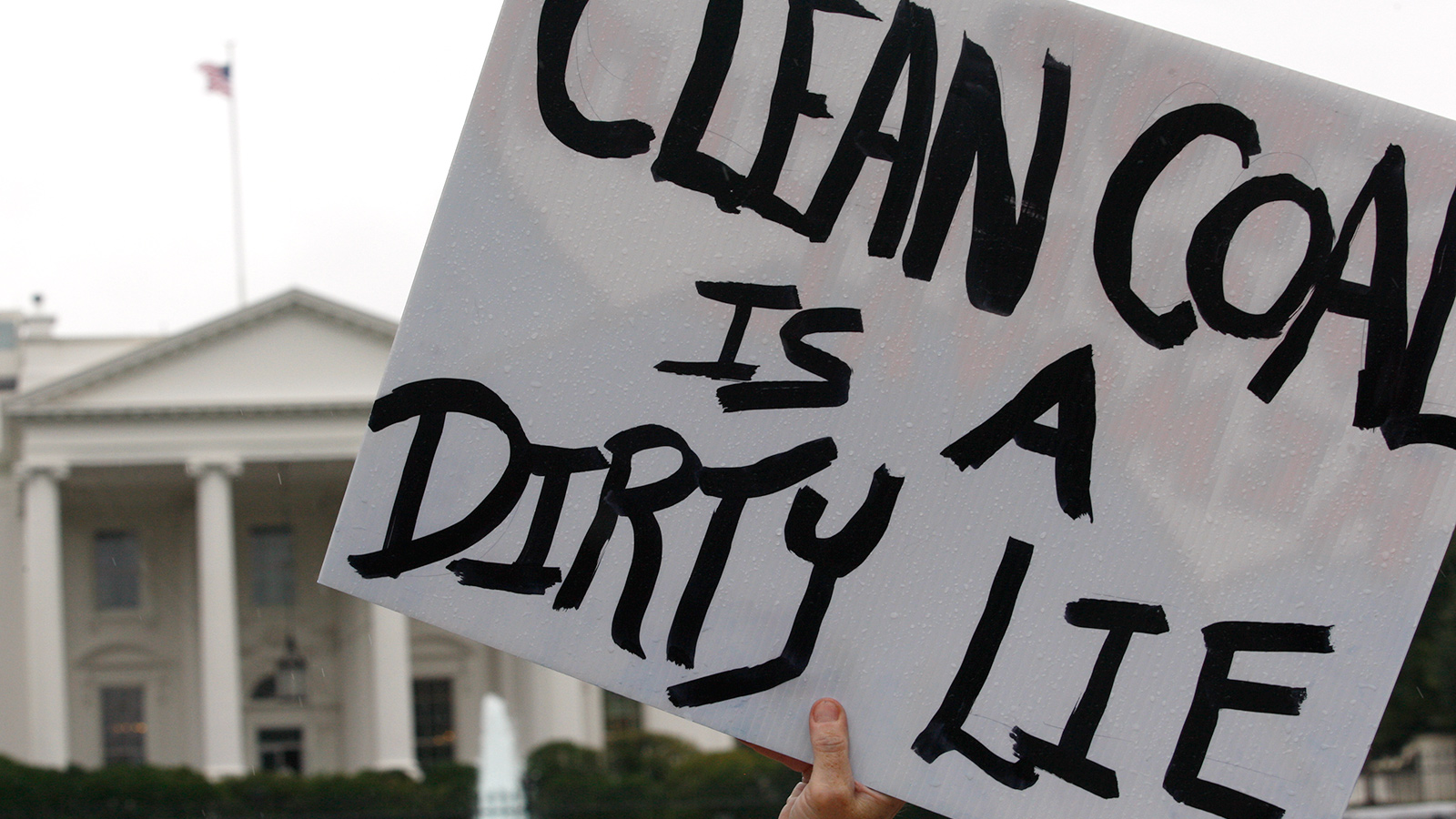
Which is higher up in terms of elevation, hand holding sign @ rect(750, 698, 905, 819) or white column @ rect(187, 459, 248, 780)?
white column @ rect(187, 459, 248, 780)

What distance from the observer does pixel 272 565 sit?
41.4 m

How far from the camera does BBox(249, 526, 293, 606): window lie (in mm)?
41219

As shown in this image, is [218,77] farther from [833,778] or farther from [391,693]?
[833,778]

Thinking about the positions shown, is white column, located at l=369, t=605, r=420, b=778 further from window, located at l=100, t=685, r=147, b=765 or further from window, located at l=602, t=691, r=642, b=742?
window, located at l=602, t=691, r=642, b=742

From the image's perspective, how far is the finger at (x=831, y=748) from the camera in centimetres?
181

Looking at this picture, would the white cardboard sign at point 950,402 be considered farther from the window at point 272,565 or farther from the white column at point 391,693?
the window at point 272,565

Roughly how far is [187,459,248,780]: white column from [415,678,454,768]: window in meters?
6.60

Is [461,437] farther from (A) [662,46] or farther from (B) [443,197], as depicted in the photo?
(A) [662,46]

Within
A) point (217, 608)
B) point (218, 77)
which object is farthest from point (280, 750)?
point (218, 77)

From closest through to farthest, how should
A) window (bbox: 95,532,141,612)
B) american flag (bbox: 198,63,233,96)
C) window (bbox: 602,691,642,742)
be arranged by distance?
american flag (bbox: 198,63,233,96) < window (bbox: 95,532,141,612) < window (bbox: 602,691,642,742)

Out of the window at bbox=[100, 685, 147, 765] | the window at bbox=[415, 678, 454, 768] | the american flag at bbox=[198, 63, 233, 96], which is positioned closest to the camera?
the american flag at bbox=[198, 63, 233, 96]

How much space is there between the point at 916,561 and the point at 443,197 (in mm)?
651

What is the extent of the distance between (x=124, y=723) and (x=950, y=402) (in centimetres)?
4263

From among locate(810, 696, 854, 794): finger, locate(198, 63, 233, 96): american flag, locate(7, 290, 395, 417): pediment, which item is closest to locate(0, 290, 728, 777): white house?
locate(7, 290, 395, 417): pediment
